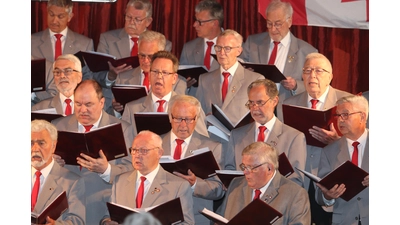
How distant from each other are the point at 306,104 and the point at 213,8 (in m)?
1.21

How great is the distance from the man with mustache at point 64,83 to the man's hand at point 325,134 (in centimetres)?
184

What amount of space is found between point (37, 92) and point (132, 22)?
Result: 991mm

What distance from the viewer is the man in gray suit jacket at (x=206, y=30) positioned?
691 centimetres

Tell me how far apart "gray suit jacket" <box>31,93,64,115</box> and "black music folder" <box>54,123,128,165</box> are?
1.55 ft

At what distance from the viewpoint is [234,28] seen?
7344mm

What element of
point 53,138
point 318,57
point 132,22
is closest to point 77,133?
point 53,138

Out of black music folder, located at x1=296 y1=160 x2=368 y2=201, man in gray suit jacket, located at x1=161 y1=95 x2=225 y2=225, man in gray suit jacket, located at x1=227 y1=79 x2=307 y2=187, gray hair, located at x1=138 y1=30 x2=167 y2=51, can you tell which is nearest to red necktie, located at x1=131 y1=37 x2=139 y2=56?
gray hair, located at x1=138 y1=30 x2=167 y2=51

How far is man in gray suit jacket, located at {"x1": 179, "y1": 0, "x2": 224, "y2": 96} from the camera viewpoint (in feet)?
22.7

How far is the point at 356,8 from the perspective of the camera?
673cm

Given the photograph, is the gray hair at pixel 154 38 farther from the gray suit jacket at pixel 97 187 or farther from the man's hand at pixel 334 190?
the man's hand at pixel 334 190

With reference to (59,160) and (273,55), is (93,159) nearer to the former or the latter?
(59,160)

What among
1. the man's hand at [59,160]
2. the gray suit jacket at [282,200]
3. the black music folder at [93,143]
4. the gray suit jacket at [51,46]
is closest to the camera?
the gray suit jacket at [282,200]

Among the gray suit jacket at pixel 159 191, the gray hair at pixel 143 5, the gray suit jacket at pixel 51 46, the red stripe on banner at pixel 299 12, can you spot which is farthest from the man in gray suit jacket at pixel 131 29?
the gray suit jacket at pixel 159 191

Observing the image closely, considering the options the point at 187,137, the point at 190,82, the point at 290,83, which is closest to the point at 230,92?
the point at 190,82
